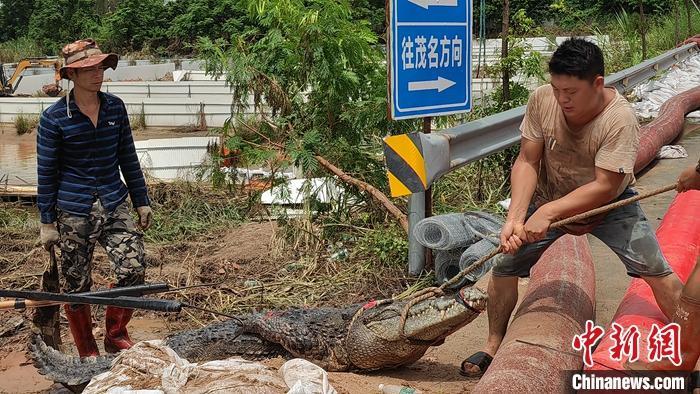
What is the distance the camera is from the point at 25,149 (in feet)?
71.8

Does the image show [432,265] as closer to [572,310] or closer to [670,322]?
[572,310]

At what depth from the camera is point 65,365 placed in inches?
168

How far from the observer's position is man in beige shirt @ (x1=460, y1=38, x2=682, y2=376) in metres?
3.60

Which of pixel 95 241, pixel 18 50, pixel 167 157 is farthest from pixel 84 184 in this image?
pixel 18 50

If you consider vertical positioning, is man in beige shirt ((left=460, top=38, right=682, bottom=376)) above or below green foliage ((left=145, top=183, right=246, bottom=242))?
above

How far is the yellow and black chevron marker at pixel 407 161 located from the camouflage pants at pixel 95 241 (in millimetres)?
1773

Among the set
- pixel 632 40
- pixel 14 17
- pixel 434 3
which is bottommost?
pixel 434 3

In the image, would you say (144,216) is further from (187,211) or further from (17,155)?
(17,155)

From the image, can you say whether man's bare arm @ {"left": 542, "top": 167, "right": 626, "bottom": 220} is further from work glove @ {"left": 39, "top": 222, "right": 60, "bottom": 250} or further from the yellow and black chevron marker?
work glove @ {"left": 39, "top": 222, "right": 60, "bottom": 250}

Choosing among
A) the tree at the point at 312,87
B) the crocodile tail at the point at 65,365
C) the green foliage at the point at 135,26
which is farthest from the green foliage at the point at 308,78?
the green foliage at the point at 135,26

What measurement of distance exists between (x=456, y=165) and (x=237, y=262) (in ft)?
8.37

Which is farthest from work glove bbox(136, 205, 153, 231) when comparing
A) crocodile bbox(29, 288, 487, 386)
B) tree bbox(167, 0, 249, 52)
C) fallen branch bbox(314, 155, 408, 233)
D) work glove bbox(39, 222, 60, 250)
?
tree bbox(167, 0, 249, 52)

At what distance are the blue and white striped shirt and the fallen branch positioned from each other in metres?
1.92

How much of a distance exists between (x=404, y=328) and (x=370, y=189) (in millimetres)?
2338
